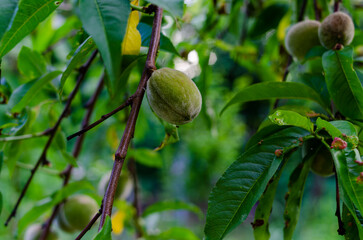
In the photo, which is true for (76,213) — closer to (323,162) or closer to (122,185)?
(122,185)

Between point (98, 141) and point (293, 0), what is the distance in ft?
5.57

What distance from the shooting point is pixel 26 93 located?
75 cm

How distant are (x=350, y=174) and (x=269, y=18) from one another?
2.74 feet

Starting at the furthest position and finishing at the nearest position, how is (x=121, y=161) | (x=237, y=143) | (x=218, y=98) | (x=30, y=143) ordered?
(x=237, y=143)
(x=218, y=98)
(x=30, y=143)
(x=121, y=161)

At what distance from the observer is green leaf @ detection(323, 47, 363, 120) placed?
629 mm

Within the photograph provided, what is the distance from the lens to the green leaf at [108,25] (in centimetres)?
37

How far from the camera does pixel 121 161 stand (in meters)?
0.46

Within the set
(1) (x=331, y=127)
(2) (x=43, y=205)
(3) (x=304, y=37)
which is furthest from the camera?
(2) (x=43, y=205)

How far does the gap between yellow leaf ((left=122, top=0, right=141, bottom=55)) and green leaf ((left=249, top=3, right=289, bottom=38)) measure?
0.70 m

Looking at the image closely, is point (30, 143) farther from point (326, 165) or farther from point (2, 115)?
point (326, 165)

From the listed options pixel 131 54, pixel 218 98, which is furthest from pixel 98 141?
pixel 131 54

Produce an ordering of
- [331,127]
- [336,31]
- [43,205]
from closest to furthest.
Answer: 1. [331,127]
2. [336,31]
3. [43,205]

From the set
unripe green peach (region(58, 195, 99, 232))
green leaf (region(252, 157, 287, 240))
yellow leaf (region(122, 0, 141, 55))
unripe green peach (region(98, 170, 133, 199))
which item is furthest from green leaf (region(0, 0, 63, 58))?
unripe green peach (region(98, 170, 133, 199))

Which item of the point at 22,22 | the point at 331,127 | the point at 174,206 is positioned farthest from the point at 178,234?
the point at 22,22
